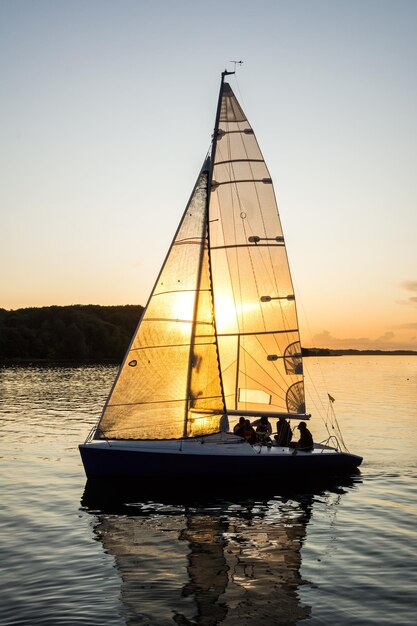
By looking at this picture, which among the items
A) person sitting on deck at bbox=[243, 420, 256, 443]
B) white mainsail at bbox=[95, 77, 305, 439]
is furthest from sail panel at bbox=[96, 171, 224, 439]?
white mainsail at bbox=[95, 77, 305, 439]

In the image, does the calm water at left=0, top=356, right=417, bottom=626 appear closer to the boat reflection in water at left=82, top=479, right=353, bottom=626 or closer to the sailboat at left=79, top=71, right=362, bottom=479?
the boat reflection in water at left=82, top=479, right=353, bottom=626

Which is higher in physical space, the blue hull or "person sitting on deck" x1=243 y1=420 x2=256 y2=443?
"person sitting on deck" x1=243 y1=420 x2=256 y2=443

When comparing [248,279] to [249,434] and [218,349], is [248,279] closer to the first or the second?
[218,349]

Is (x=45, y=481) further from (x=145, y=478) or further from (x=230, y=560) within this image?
(x=230, y=560)

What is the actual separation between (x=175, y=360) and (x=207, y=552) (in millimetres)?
9571

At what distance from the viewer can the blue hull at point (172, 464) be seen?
25719 mm

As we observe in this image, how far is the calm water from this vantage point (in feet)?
47.5

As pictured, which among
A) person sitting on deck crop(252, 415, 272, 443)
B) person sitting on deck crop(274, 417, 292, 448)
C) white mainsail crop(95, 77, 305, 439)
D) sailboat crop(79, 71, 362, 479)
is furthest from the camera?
white mainsail crop(95, 77, 305, 439)

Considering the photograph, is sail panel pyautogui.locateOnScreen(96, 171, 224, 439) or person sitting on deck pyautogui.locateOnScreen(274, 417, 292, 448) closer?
sail panel pyautogui.locateOnScreen(96, 171, 224, 439)

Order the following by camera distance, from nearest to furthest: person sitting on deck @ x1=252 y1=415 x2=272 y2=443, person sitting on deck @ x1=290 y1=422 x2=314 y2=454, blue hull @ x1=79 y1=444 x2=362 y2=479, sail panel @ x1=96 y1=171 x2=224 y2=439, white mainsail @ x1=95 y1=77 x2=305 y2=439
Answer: blue hull @ x1=79 y1=444 x2=362 y2=479, sail panel @ x1=96 y1=171 x2=224 y2=439, person sitting on deck @ x1=290 y1=422 x2=314 y2=454, person sitting on deck @ x1=252 y1=415 x2=272 y2=443, white mainsail @ x1=95 y1=77 x2=305 y2=439

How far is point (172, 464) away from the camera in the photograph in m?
25.9

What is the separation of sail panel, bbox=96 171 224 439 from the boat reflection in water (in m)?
2.72

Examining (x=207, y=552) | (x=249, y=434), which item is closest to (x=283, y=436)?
(x=249, y=434)

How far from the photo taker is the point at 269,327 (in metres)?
30.8
